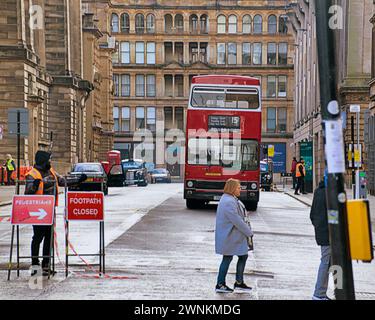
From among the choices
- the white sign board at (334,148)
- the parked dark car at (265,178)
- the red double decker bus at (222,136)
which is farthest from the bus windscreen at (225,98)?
the parked dark car at (265,178)

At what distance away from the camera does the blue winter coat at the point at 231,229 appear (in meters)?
11.3

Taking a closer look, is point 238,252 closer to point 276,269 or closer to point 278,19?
point 276,269

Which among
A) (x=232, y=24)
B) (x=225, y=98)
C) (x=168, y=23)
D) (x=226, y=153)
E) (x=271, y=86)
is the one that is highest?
(x=168, y=23)

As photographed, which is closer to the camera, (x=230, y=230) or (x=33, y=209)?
(x=230, y=230)

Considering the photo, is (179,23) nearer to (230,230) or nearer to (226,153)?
(226,153)

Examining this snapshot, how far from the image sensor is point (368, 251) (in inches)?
250

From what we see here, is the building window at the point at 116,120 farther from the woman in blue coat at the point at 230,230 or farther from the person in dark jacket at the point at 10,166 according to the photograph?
the woman in blue coat at the point at 230,230

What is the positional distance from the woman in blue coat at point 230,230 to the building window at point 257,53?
110092 millimetres

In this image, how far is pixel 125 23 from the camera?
119125mm

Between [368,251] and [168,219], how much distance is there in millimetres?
18997

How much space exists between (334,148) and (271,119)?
114m

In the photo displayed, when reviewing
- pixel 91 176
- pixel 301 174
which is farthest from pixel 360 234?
pixel 301 174

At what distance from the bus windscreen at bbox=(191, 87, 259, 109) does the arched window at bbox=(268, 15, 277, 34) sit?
93129mm

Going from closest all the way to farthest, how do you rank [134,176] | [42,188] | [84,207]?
[84,207] < [42,188] < [134,176]
